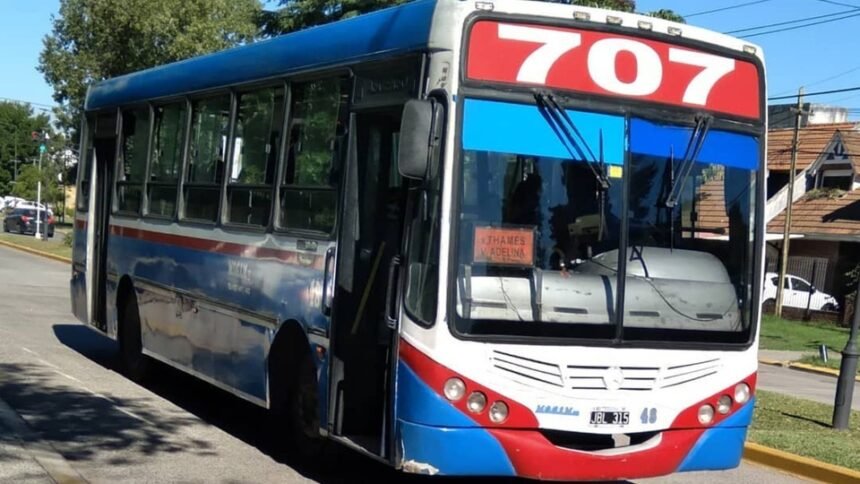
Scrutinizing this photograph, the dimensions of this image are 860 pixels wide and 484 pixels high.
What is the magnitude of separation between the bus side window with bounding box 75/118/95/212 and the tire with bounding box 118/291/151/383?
198 centimetres

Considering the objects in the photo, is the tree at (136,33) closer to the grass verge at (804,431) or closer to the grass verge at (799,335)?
the grass verge at (799,335)

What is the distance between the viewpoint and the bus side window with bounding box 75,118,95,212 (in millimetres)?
13774

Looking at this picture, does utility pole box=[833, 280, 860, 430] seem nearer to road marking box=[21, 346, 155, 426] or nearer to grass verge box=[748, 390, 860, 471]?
grass verge box=[748, 390, 860, 471]

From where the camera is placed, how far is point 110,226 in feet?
42.2

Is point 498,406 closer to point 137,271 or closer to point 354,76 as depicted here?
point 354,76

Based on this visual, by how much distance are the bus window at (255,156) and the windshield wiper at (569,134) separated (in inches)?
112

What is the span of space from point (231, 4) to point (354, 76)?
33881 millimetres

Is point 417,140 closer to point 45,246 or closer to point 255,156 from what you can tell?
point 255,156

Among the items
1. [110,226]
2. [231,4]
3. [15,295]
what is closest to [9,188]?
[231,4]

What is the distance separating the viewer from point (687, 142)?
711cm

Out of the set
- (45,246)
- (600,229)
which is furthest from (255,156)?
(45,246)

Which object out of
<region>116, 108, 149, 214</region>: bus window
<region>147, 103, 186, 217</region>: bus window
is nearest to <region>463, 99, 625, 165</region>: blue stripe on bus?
<region>147, 103, 186, 217</region>: bus window

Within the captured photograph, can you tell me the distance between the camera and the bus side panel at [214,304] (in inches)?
336

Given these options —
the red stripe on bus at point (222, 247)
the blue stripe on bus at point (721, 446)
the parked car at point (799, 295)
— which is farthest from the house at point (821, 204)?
the blue stripe on bus at point (721, 446)
